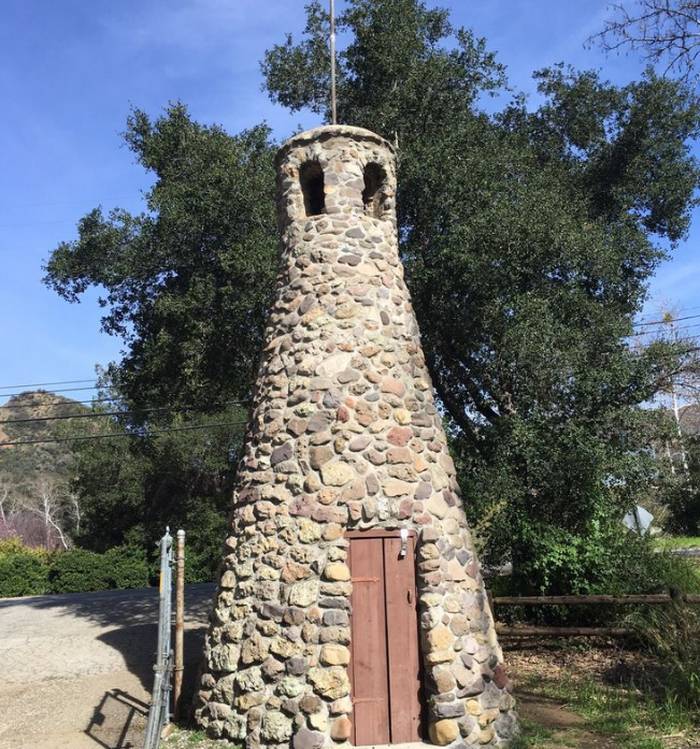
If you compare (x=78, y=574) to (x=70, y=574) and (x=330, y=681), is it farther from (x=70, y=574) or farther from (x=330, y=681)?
(x=330, y=681)

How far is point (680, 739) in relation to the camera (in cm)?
688

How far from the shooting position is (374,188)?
8.64 meters

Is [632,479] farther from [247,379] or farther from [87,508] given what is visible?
[87,508]

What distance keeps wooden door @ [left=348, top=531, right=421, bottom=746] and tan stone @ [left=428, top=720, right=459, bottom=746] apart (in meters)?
0.20

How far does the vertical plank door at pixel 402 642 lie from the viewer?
639cm

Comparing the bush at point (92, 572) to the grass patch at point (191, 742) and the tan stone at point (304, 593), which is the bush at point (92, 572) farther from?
the tan stone at point (304, 593)

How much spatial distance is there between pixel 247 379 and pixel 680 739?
995 cm

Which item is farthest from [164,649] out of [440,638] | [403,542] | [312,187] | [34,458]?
[34,458]

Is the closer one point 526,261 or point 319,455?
point 319,455

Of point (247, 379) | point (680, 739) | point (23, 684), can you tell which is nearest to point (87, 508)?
point (247, 379)

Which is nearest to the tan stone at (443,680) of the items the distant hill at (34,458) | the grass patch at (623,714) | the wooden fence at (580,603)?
the grass patch at (623,714)

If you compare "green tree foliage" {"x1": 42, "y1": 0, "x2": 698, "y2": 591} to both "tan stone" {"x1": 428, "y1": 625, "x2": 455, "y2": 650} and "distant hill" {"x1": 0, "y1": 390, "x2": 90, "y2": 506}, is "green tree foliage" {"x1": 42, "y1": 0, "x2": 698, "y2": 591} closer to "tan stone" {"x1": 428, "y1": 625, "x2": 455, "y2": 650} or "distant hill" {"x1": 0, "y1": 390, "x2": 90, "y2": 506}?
"tan stone" {"x1": 428, "y1": 625, "x2": 455, "y2": 650}

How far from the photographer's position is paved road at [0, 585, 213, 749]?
7.84 m

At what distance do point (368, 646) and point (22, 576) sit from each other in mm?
19909
